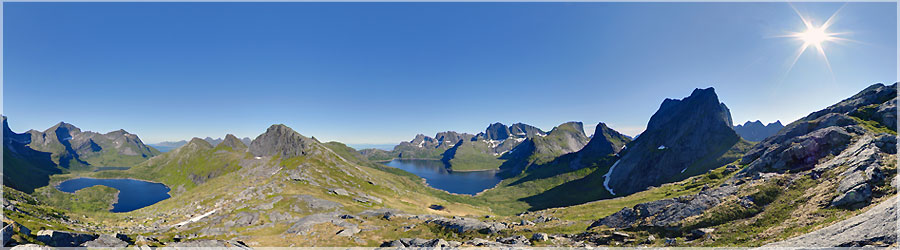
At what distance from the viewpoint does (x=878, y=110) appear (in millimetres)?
59375

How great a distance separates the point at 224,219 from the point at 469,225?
8134cm

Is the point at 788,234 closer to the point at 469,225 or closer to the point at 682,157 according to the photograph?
the point at 469,225

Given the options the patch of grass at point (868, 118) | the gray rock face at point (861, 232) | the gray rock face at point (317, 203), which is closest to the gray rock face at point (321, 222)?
the gray rock face at point (317, 203)

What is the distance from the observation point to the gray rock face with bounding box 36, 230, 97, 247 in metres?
27.8

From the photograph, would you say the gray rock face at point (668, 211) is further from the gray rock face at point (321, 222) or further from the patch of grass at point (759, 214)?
the gray rock face at point (321, 222)

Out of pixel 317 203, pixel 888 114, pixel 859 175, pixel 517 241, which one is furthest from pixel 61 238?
pixel 888 114

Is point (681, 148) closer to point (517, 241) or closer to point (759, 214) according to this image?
point (759, 214)

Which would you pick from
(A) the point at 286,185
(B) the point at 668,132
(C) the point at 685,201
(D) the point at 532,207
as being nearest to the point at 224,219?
(A) the point at 286,185

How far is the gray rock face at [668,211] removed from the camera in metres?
33.7

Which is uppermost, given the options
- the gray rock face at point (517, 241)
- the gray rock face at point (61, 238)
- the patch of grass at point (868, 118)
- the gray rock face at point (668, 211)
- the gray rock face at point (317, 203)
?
the patch of grass at point (868, 118)

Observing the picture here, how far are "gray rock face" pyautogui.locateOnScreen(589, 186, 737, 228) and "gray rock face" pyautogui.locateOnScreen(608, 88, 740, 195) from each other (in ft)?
502

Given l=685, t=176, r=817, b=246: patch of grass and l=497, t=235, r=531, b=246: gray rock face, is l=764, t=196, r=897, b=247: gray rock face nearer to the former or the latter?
l=685, t=176, r=817, b=246: patch of grass

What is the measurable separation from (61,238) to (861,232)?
71.0 m

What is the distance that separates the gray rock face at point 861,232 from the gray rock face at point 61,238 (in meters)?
67.8
